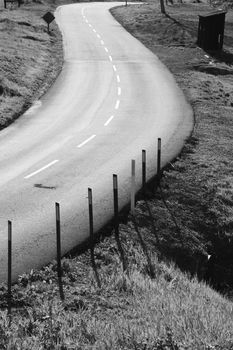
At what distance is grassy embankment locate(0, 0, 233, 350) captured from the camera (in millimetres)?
8508

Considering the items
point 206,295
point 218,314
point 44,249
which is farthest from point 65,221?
point 218,314

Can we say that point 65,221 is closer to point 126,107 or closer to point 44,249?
point 44,249

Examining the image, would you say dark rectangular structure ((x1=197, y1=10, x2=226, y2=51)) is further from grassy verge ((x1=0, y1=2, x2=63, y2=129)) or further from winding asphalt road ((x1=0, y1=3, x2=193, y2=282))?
grassy verge ((x1=0, y1=2, x2=63, y2=129))

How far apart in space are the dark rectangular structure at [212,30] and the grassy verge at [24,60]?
10.3 metres

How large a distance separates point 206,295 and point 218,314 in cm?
122

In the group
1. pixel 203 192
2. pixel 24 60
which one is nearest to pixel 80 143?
pixel 203 192

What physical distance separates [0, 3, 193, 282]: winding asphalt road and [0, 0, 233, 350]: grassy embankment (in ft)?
2.53

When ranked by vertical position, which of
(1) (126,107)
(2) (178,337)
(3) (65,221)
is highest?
(2) (178,337)

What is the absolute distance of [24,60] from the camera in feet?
109

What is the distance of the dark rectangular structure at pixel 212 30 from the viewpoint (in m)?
43.3

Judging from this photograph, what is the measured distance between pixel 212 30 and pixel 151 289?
3634 cm

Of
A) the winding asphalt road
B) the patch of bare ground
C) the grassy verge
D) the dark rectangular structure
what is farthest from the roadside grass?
the dark rectangular structure

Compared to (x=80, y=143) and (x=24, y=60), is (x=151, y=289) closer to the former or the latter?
(x=80, y=143)

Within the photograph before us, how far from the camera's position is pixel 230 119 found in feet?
79.5
